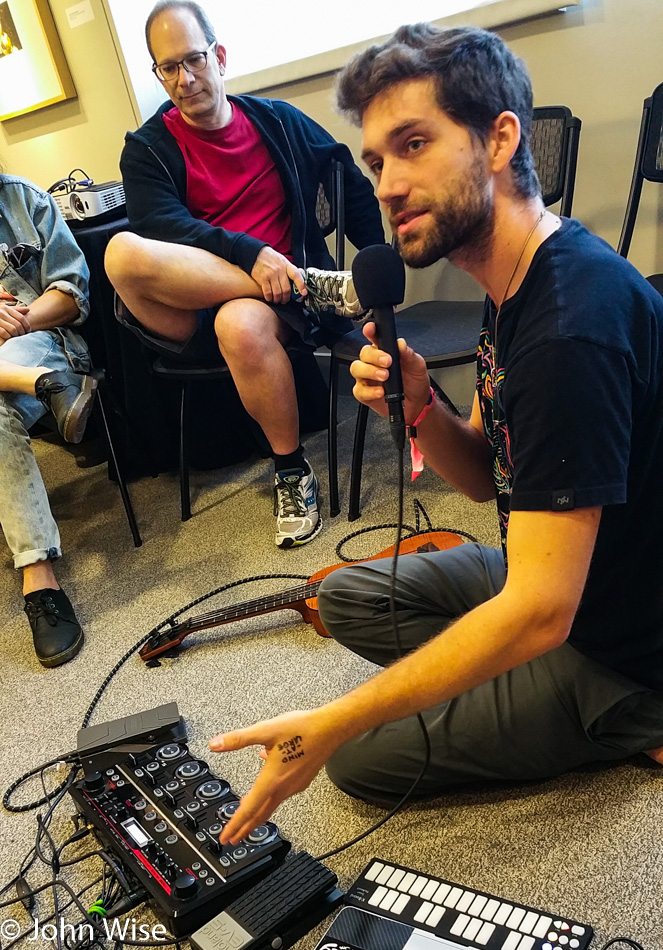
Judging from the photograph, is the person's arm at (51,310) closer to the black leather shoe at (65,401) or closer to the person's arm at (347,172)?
the black leather shoe at (65,401)

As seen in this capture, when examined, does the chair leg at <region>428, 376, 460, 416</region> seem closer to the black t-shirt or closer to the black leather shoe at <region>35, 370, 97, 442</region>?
the black t-shirt

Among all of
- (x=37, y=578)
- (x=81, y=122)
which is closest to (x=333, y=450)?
(x=37, y=578)

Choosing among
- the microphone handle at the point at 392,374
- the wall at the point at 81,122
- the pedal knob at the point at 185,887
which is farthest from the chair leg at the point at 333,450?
the wall at the point at 81,122

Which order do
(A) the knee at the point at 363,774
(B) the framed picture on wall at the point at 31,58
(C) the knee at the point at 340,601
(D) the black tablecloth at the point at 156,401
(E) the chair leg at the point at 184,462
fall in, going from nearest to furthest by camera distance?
(A) the knee at the point at 363,774, (C) the knee at the point at 340,601, (E) the chair leg at the point at 184,462, (D) the black tablecloth at the point at 156,401, (B) the framed picture on wall at the point at 31,58

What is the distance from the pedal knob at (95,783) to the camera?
3.74 feet

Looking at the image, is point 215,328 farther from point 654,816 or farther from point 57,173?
point 57,173

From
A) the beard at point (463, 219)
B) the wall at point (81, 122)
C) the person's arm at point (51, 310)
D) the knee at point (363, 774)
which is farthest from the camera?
the wall at point (81, 122)

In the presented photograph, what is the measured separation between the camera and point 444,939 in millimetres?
837

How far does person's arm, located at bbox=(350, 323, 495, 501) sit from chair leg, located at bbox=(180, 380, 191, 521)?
3.57ft

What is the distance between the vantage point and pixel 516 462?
2.67 feet

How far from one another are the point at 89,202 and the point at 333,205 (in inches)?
29.6

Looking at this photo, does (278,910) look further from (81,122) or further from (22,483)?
(81,122)

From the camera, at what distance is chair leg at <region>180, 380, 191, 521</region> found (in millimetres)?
2135

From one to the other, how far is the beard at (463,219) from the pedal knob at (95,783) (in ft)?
2.94
